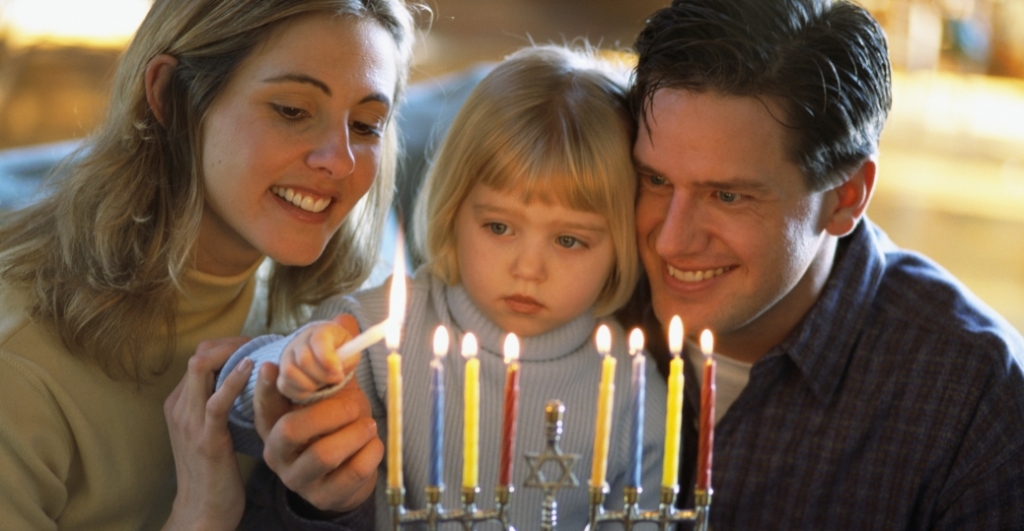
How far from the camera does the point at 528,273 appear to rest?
1756mm

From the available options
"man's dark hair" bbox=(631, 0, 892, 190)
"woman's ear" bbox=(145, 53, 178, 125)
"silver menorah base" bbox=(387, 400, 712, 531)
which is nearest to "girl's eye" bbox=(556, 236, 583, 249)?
"man's dark hair" bbox=(631, 0, 892, 190)

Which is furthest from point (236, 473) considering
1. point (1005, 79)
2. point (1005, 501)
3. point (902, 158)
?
point (1005, 79)

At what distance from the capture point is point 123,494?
1748 mm

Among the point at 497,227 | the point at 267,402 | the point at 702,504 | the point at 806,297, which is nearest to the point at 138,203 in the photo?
the point at 267,402

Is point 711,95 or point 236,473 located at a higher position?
point 711,95

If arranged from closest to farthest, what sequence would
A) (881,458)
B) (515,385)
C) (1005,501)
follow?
1. (515,385)
2. (1005,501)
3. (881,458)

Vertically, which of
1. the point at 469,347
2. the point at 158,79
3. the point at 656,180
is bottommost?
the point at 469,347

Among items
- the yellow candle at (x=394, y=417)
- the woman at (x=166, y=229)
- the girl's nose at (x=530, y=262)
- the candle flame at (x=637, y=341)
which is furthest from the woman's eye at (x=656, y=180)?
the yellow candle at (x=394, y=417)

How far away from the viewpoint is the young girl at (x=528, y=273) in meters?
1.77

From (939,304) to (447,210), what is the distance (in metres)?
0.95

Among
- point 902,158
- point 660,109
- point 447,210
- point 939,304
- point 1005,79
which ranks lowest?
point 939,304

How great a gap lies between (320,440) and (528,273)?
19.2 inches

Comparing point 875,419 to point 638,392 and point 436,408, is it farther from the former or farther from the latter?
point 436,408

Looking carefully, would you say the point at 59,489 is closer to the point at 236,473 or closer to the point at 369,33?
the point at 236,473
